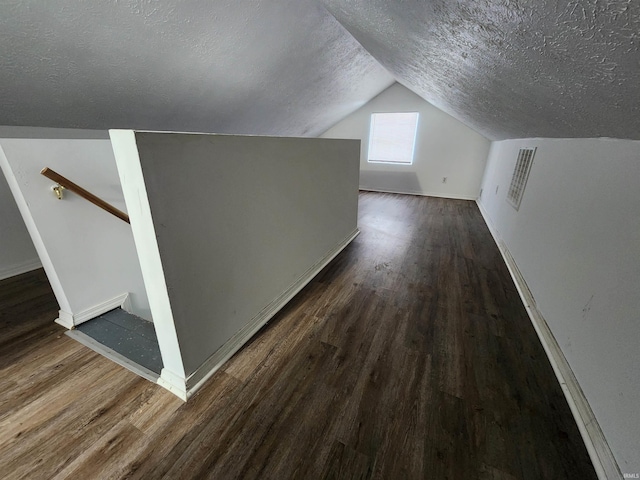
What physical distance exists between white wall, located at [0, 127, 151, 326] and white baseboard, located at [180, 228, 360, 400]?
3.05 feet

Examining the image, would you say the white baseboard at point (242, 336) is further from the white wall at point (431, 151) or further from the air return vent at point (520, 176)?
the white wall at point (431, 151)

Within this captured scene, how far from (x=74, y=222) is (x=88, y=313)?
2.00ft

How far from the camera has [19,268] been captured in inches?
93.1

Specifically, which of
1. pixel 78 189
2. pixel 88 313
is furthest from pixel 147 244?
pixel 88 313

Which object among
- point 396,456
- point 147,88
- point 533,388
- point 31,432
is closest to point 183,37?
point 147,88

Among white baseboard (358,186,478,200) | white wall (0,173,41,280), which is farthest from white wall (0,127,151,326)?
white baseboard (358,186,478,200)

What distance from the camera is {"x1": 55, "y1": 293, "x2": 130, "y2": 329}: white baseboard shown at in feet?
5.36

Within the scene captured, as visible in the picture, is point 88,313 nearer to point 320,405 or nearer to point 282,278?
point 282,278

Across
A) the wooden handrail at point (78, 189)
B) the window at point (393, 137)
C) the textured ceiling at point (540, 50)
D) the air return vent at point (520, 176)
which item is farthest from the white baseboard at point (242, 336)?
the window at point (393, 137)

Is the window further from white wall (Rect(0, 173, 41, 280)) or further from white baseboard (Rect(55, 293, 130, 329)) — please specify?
white wall (Rect(0, 173, 41, 280))

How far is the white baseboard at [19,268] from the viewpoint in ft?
7.45

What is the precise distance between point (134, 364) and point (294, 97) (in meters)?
3.33

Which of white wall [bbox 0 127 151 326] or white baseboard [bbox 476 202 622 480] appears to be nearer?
white baseboard [bbox 476 202 622 480]

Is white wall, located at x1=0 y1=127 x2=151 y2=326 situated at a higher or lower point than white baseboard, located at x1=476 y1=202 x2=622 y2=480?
higher
